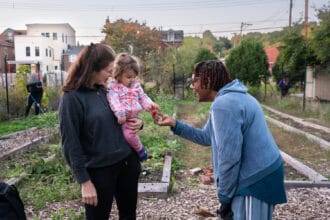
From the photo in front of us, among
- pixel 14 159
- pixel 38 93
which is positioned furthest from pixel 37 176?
pixel 38 93

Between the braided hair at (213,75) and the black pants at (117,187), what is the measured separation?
83cm

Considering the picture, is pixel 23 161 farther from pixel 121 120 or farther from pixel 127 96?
pixel 121 120

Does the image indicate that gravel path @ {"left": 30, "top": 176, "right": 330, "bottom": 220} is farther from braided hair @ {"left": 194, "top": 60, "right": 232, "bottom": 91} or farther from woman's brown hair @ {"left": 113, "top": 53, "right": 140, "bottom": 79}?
braided hair @ {"left": 194, "top": 60, "right": 232, "bottom": 91}

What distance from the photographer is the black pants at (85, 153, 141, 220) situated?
11.5 ft

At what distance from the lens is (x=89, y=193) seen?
334 centimetres

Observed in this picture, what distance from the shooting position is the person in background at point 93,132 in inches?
131

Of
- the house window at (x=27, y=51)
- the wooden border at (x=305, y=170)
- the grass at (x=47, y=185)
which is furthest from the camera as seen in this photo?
the house window at (x=27, y=51)

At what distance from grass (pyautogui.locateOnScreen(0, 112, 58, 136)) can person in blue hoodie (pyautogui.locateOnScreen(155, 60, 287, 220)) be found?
→ 1133cm

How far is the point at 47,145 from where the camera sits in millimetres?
10820

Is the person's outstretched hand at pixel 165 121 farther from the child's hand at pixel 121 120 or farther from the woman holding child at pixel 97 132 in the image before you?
the child's hand at pixel 121 120

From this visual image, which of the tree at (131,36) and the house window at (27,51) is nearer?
the tree at (131,36)

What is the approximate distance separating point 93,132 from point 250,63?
26.9 m

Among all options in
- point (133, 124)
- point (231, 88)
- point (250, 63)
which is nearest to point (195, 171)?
point (133, 124)

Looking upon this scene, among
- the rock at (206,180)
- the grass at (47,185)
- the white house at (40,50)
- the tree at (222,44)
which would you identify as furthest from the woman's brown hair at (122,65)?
the tree at (222,44)
